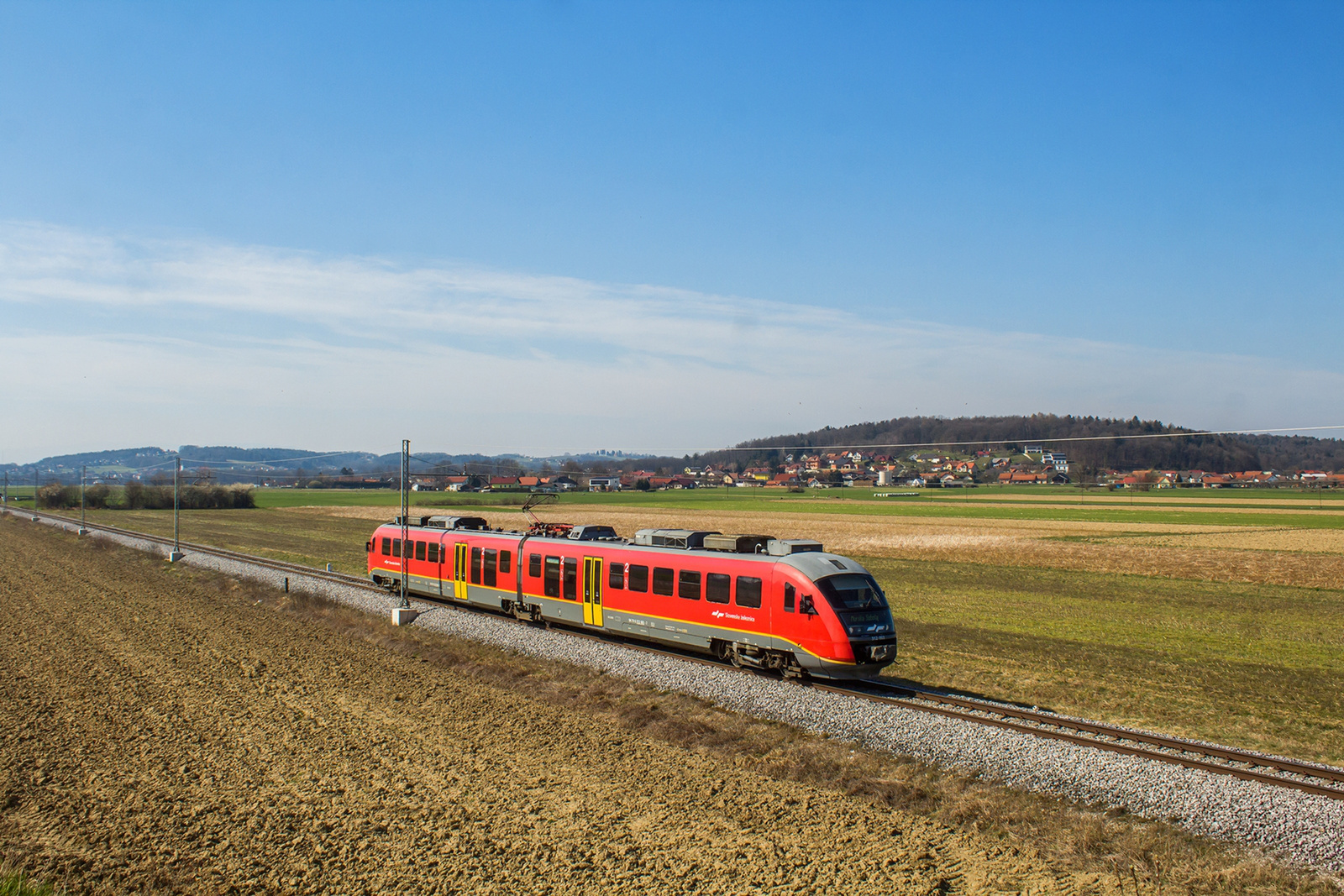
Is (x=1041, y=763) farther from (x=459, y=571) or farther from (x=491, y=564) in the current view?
(x=459, y=571)

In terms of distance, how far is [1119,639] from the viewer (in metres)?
24.4

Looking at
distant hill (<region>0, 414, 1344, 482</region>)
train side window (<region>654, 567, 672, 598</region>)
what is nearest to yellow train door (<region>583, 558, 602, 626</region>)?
train side window (<region>654, 567, 672, 598</region>)

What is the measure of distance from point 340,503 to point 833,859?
383ft

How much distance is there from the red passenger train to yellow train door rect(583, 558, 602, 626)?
37mm

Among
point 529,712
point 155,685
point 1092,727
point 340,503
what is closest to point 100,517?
point 340,503

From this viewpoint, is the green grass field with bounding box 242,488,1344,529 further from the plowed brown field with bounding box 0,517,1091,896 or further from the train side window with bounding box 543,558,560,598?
the plowed brown field with bounding box 0,517,1091,896

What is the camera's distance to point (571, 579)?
25.3 metres

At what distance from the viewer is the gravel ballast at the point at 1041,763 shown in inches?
440

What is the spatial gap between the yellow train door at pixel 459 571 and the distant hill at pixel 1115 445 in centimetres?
6882

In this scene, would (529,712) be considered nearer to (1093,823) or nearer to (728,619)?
(728,619)

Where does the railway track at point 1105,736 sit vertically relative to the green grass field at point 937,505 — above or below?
above

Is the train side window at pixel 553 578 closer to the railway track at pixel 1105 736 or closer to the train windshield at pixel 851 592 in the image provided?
the railway track at pixel 1105 736

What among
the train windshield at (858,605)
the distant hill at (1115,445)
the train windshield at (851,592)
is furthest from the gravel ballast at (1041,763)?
the distant hill at (1115,445)

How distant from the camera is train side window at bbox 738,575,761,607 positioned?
19422 mm
